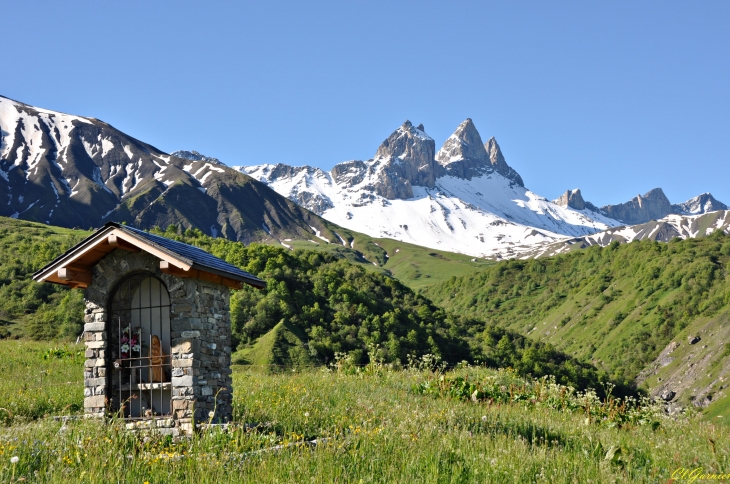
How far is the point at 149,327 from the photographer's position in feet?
39.1

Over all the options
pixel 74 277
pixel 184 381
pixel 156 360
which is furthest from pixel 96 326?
pixel 184 381

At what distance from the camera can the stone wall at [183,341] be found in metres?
11.0

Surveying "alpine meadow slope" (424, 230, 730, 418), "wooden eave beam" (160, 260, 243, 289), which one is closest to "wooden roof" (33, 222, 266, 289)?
"wooden eave beam" (160, 260, 243, 289)

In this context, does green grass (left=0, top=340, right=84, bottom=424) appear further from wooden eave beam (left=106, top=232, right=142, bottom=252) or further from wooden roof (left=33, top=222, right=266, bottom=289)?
wooden eave beam (left=106, top=232, right=142, bottom=252)

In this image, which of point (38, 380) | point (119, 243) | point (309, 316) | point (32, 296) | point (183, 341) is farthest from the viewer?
point (309, 316)

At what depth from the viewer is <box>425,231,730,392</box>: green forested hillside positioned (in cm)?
8000

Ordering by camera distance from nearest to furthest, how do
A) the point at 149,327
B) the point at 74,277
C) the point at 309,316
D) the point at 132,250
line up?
the point at 132,250
the point at 74,277
the point at 149,327
the point at 309,316

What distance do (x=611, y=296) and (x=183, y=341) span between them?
318 ft

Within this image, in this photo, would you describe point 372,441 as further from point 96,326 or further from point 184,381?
point 96,326

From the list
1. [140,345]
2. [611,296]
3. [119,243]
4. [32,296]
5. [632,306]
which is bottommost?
[632,306]

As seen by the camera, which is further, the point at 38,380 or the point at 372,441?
the point at 38,380

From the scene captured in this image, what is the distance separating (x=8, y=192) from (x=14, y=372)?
180 m

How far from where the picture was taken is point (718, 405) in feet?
182

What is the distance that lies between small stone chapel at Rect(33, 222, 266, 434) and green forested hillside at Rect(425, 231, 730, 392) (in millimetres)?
65289
